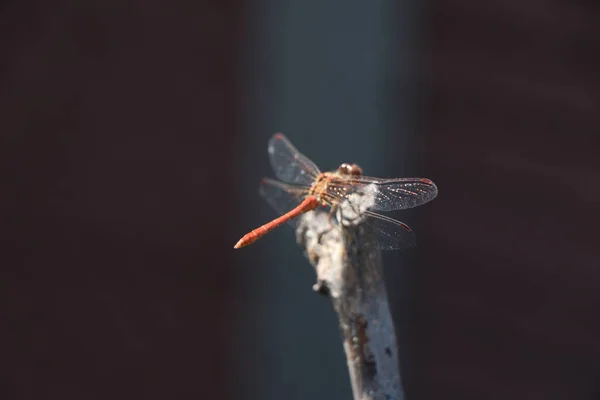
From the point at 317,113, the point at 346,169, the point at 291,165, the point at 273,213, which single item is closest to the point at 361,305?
the point at 346,169

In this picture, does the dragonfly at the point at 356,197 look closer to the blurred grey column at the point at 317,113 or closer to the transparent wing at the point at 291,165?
the transparent wing at the point at 291,165

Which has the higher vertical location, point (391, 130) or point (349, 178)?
point (391, 130)

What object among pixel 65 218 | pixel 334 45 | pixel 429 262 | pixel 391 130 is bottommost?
pixel 429 262

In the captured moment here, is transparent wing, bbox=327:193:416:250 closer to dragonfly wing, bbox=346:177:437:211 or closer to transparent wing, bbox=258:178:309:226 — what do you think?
dragonfly wing, bbox=346:177:437:211

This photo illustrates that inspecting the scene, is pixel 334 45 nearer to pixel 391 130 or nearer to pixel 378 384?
pixel 391 130

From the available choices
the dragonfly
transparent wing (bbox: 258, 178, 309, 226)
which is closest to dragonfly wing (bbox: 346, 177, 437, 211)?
the dragonfly

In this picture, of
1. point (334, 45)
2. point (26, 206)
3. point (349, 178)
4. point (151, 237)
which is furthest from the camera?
point (334, 45)

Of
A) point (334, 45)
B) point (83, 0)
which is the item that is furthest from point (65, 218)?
point (334, 45)

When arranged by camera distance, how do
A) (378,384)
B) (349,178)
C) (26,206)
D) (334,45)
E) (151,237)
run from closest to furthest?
(378,384), (349,178), (26,206), (151,237), (334,45)
